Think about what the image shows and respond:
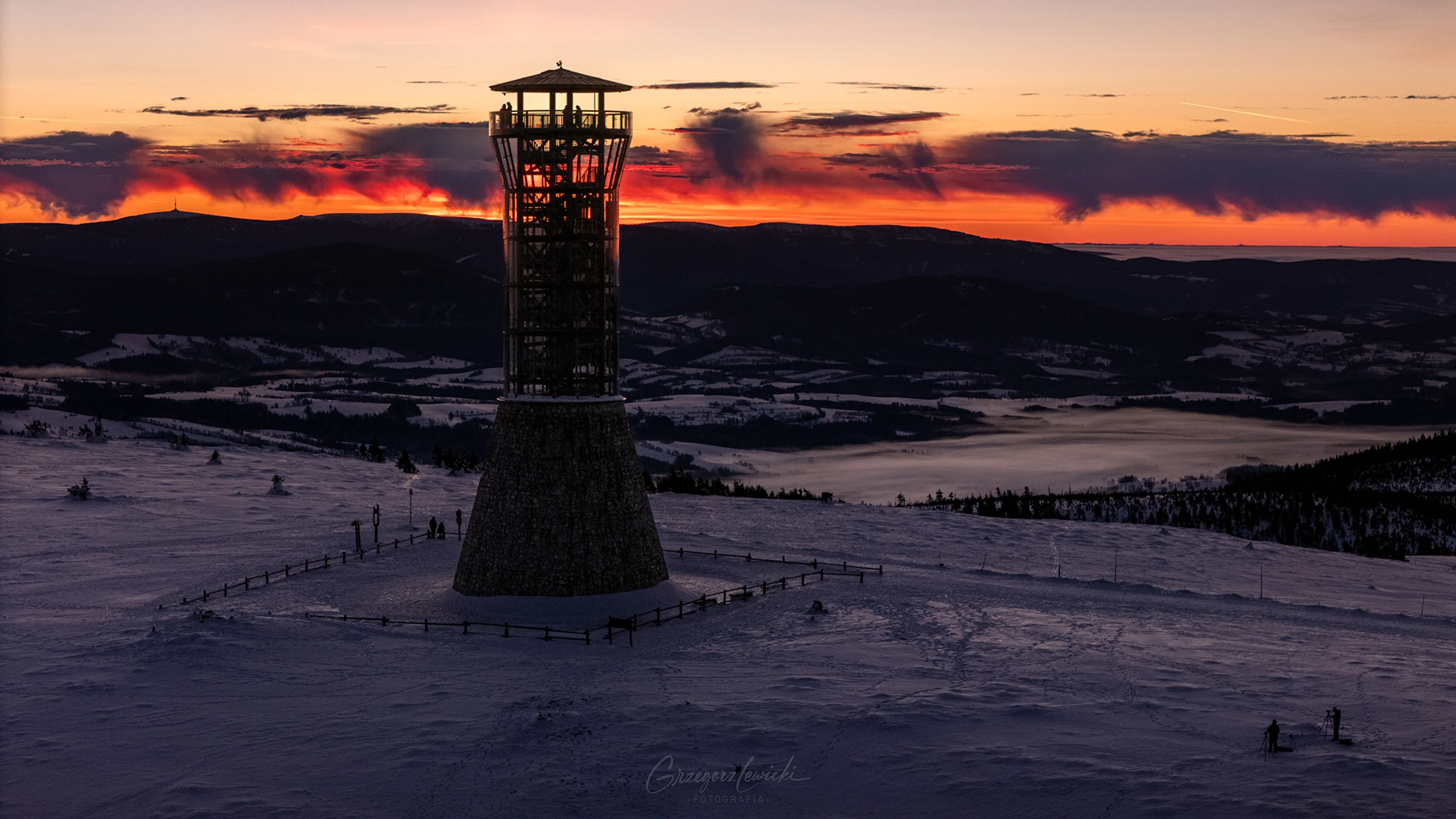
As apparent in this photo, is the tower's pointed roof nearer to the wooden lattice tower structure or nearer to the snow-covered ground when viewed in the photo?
the wooden lattice tower structure

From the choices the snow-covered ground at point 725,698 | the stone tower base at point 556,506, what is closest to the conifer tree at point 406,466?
the snow-covered ground at point 725,698

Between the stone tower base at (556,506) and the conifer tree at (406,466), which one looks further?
the conifer tree at (406,466)

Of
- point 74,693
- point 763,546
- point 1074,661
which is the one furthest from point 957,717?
point 763,546

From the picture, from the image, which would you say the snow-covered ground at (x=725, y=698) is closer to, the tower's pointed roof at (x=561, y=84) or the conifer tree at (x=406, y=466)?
the tower's pointed roof at (x=561, y=84)

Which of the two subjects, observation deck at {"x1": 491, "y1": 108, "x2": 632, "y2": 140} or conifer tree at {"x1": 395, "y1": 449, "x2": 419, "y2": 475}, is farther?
conifer tree at {"x1": 395, "y1": 449, "x2": 419, "y2": 475}

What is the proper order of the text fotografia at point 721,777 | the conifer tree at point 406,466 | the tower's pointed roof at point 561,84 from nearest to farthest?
the text fotografia at point 721,777 < the tower's pointed roof at point 561,84 < the conifer tree at point 406,466

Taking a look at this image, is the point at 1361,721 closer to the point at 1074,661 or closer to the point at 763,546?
the point at 1074,661

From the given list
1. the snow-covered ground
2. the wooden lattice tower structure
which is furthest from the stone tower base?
the snow-covered ground
